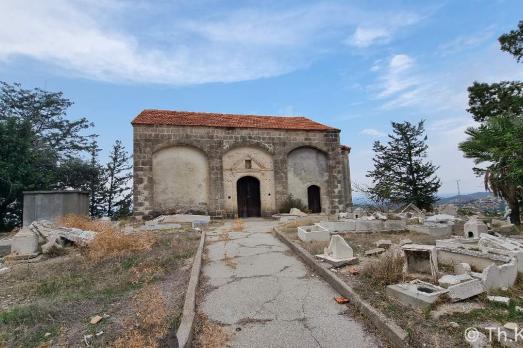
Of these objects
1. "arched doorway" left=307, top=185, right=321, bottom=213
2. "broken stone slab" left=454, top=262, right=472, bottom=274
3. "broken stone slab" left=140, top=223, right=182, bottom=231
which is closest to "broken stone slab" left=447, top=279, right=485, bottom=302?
"broken stone slab" left=454, top=262, right=472, bottom=274

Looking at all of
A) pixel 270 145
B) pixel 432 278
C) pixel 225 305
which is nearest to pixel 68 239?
pixel 225 305

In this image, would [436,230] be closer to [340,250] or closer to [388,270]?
[340,250]

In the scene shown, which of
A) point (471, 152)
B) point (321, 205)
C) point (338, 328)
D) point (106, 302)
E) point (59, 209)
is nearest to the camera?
point (338, 328)

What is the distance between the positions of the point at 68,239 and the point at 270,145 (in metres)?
11.0

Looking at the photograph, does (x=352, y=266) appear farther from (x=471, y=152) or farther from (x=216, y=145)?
(x=216, y=145)

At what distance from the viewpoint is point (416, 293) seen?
378cm

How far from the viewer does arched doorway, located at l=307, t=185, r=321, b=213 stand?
17.8 metres

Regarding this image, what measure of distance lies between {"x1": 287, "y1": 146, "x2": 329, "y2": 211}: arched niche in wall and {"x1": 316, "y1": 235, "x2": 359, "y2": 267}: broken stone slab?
11134 millimetres

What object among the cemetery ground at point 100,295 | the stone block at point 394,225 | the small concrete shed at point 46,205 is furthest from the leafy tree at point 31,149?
the stone block at point 394,225

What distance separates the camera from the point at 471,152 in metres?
9.22

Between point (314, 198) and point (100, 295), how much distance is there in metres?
14.3

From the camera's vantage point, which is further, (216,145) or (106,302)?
(216,145)

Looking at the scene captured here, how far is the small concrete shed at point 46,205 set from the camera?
12.4 m

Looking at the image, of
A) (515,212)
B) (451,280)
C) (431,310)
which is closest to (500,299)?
(451,280)
